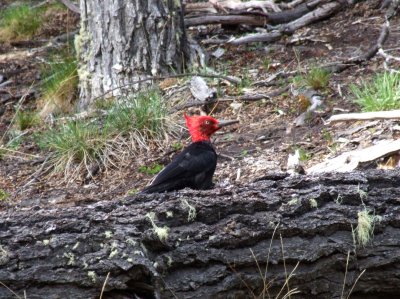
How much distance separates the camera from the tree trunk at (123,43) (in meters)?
8.33

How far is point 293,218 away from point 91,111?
15.2 ft

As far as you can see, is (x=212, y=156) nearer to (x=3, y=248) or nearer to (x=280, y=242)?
(x=280, y=242)

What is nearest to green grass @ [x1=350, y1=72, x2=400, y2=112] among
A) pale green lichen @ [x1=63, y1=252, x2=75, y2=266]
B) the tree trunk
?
the tree trunk

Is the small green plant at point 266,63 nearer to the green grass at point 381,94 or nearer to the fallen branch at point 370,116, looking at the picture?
the green grass at point 381,94

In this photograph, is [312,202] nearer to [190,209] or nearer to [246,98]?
[190,209]

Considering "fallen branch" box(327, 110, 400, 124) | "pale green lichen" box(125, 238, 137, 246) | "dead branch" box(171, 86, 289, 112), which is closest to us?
"pale green lichen" box(125, 238, 137, 246)

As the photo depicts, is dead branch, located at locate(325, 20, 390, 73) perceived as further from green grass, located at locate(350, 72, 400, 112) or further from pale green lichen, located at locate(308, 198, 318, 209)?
pale green lichen, located at locate(308, 198, 318, 209)

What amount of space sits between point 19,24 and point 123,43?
3964 mm

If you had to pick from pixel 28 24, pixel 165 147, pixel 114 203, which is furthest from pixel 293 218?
pixel 28 24

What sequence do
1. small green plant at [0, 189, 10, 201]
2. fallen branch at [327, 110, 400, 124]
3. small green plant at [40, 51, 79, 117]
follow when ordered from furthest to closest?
small green plant at [40, 51, 79, 117], small green plant at [0, 189, 10, 201], fallen branch at [327, 110, 400, 124]

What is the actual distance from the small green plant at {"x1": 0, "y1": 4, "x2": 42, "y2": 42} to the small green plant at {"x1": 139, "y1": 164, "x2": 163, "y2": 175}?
5.26m

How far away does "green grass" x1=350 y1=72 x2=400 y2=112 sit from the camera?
Result: 22.3 feet

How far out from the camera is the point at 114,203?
3.88 m

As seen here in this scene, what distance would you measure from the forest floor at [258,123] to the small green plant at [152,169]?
4cm
